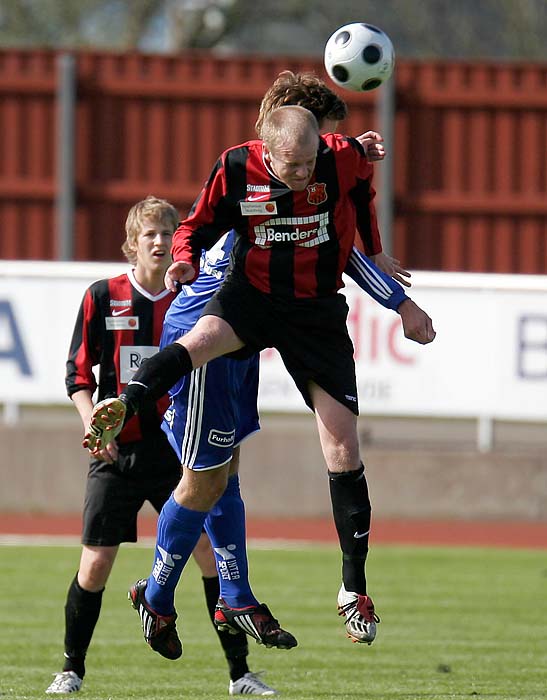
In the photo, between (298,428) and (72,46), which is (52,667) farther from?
(72,46)

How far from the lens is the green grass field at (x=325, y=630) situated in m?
6.68

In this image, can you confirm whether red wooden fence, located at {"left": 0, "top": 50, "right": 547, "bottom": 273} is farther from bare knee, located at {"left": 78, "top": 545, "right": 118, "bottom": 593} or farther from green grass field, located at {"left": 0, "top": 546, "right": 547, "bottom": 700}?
bare knee, located at {"left": 78, "top": 545, "right": 118, "bottom": 593}

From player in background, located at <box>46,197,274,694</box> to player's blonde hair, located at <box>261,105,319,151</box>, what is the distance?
3.43 feet

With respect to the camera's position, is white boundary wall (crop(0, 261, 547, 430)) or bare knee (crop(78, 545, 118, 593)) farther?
white boundary wall (crop(0, 261, 547, 430))

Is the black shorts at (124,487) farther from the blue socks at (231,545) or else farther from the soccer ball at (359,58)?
the soccer ball at (359,58)

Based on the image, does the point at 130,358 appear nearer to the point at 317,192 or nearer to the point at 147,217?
the point at 147,217

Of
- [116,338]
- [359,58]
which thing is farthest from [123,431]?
[359,58]

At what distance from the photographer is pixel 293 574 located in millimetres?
10414

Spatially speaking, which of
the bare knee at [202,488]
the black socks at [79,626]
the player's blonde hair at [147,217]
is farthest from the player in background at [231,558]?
the player's blonde hair at [147,217]

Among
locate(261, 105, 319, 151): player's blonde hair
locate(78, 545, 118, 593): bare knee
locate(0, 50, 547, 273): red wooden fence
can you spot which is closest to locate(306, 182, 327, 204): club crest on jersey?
locate(261, 105, 319, 151): player's blonde hair

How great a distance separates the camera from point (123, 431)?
21.2ft

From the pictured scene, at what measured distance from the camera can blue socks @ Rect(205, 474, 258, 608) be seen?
616 cm

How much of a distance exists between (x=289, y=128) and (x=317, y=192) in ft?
1.07

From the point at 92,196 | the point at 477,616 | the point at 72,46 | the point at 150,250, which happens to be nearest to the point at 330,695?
the point at 150,250
